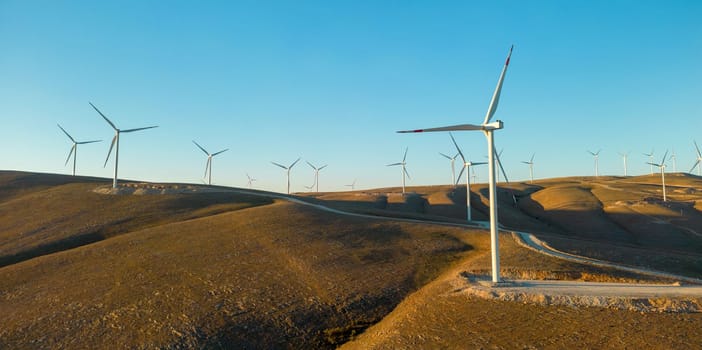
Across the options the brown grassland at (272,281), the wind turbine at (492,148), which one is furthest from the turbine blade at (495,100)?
the brown grassland at (272,281)

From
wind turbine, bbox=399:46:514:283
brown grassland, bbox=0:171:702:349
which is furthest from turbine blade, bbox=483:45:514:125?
brown grassland, bbox=0:171:702:349

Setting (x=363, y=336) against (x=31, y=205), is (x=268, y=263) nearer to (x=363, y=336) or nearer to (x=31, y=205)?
(x=363, y=336)

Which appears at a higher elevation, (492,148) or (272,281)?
(492,148)

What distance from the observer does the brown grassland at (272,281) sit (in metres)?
25.3

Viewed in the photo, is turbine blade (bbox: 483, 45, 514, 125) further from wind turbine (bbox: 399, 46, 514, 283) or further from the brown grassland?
the brown grassland

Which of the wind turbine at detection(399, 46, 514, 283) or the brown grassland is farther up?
the wind turbine at detection(399, 46, 514, 283)

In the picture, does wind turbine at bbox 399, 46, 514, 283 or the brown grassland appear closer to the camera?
the brown grassland

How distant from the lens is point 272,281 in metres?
37.1

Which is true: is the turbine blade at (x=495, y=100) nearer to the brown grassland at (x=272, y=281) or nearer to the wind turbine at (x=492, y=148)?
the wind turbine at (x=492, y=148)

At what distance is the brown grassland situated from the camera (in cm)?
2528

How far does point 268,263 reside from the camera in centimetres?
4216

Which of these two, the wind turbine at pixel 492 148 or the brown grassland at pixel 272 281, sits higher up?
the wind turbine at pixel 492 148

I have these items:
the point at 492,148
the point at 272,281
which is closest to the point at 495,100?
the point at 492,148

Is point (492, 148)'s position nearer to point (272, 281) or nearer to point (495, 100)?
point (495, 100)
